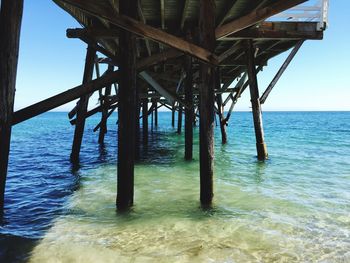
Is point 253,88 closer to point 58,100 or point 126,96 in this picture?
point 126,96

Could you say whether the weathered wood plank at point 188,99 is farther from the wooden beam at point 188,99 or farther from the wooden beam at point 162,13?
the wooden beam at point 162,13

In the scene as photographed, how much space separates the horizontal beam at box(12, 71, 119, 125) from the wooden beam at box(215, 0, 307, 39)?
5.14ft

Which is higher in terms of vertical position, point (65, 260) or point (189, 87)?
point (189, 87)

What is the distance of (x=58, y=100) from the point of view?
3.65 m

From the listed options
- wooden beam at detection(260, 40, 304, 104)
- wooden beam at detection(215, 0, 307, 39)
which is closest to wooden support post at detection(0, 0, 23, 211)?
wooden beam at detection(215, 0, 307, 39)

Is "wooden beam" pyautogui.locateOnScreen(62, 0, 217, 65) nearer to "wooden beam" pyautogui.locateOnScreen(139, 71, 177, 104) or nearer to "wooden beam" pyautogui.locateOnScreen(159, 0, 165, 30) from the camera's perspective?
"wooden beam" pyautogui.locateOnScreen(159, 0, 165, 30)

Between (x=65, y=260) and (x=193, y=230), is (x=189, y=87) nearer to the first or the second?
(x=193, y=230)

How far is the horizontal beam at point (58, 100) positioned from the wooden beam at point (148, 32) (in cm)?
91

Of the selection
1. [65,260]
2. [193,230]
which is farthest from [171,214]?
[65,260]

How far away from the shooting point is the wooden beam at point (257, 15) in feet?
12.0

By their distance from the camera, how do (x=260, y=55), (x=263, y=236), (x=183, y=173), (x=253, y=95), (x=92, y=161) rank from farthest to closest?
(x=260, y=55)
(x=92, y=161)
(x=253, y=95)
(x=183, y=173)
(x=263, y=236)

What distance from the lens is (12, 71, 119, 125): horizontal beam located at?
3.46 metres

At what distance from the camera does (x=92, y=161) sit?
9742 millimetres

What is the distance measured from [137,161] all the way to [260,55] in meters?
5.62
